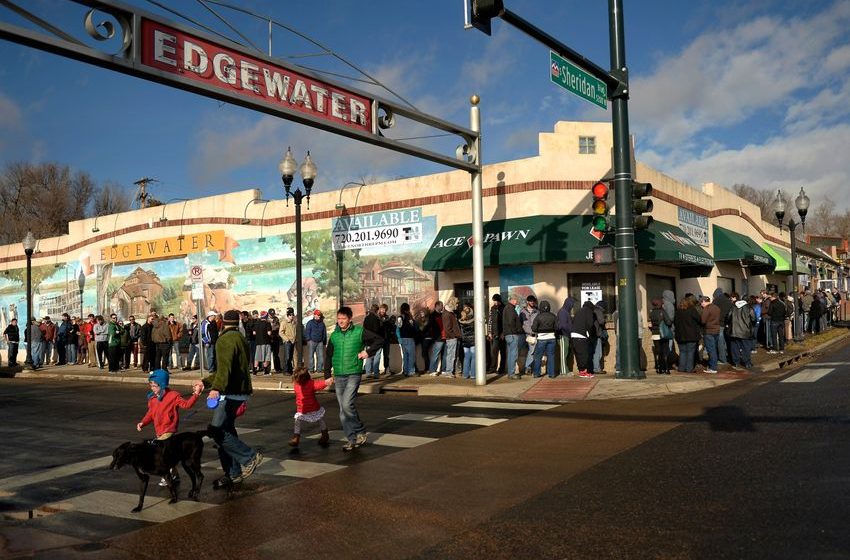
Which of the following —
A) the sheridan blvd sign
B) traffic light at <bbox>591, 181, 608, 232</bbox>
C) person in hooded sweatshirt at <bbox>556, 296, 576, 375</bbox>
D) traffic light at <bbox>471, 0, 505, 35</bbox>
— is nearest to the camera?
the sheridan blvd sign

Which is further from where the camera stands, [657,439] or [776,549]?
[657,439]

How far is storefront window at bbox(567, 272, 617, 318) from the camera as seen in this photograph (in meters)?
17.9

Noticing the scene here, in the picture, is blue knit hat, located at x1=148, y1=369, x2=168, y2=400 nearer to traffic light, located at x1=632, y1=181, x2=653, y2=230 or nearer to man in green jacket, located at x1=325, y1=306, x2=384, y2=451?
man in green jacket, located at x1=325, y1=306, x2=384, y2=451

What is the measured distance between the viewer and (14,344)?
2759cm

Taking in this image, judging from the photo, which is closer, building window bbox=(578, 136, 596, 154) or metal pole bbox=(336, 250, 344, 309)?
building window bbox=(578, 136, 596, 154)

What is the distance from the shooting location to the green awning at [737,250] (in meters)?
23.8

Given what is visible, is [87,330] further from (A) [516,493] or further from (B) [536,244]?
(A) [516,493]

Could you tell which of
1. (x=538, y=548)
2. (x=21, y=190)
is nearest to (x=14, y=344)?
(x=538, y=548)

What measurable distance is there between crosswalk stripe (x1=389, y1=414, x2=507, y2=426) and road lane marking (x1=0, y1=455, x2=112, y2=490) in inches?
173

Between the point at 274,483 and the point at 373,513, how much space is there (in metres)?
1.73

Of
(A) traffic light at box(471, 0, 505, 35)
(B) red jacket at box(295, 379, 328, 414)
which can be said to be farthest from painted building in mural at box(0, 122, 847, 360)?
(B) red jacket at box(295, 379, 328, 414)

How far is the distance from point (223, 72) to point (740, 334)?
11932 millimetres

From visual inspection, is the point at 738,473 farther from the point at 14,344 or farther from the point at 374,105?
the point at 14,344

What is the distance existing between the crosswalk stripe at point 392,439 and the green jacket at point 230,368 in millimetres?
2427
